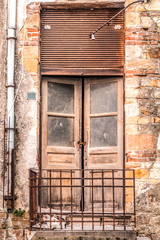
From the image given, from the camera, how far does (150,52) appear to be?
7.21 metres

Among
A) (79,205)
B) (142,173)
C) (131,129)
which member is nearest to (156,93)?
(131,129)

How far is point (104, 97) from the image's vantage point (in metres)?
7.41

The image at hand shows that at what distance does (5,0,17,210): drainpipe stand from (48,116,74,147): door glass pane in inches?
25.0

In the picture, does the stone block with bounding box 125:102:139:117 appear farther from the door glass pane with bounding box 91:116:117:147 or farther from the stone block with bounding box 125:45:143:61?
the stone block with bounding box 125:45:143:61

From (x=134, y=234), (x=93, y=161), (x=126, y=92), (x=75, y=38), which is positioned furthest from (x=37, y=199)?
(x=75, y=38)

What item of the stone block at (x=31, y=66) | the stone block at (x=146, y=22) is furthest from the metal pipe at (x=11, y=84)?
the stone block at (x=146, y=22)

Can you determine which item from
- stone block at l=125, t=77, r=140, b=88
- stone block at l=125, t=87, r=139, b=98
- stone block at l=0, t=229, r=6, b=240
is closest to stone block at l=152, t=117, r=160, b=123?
stone block at l=125, t=87, r=139, b=98

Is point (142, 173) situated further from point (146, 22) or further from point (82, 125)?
point (146, 22)

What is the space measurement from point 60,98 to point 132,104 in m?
1.17

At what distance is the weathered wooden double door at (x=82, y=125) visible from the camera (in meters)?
7.24

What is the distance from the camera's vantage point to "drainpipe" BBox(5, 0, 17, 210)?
688 cm

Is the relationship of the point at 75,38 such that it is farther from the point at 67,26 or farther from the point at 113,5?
the point at 113,5

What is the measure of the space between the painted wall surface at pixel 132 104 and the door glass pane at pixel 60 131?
293mm

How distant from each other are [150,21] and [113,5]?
67 cm
